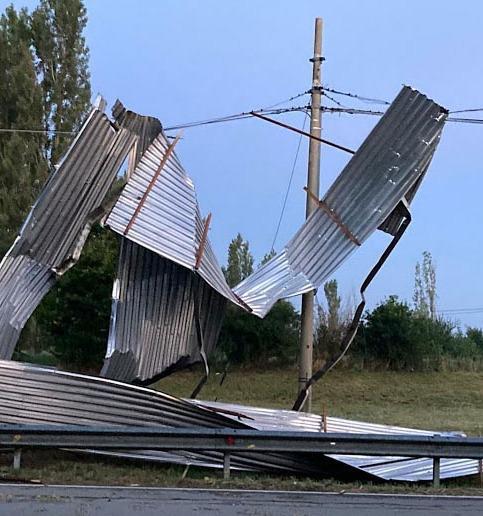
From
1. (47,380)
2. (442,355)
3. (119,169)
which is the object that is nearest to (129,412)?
(47,380)

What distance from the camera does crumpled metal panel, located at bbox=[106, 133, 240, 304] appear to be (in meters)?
11.6

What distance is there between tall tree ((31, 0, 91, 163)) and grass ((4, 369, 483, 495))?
14009 mm

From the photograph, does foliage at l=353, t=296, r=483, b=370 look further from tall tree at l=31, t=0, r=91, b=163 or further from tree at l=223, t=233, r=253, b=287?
tall tree at l=31, t=0, r=91, b=163

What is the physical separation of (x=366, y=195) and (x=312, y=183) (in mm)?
2832

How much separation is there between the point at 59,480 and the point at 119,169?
4.27m

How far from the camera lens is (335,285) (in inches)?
1320

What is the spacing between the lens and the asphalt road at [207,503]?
8062 mm

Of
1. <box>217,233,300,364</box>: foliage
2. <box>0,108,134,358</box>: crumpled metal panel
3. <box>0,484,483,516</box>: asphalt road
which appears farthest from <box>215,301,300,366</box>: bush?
<box>0,484,483,516</box>: asphalt road

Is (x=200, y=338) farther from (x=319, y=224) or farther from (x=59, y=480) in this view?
(x=59, y=480)

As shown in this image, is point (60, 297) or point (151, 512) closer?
point (151, 512)

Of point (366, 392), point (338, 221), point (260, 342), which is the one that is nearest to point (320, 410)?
point (366, 392)

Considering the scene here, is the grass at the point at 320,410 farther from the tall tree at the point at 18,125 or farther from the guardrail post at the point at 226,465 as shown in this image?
the tall tree at the point at 18,125

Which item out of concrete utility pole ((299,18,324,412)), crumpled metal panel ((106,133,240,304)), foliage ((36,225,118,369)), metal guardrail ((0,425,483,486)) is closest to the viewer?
metal guardrail ((0,425,483,486))

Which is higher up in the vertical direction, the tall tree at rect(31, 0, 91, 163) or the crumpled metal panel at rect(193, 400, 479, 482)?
the tall tree at rect(31, 0, 91, 163)
